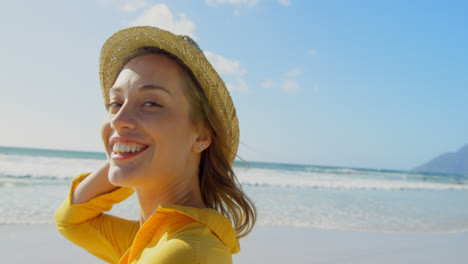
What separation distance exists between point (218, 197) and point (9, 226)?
5.09 meters

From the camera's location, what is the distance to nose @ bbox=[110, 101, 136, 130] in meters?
1.55

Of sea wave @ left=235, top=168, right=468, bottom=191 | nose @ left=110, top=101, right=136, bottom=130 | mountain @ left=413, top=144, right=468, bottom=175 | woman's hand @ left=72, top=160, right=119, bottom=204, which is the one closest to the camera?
nose @ left=110, top=101, right=136, bottom=130

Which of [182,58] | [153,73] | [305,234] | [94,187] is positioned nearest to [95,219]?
[94,187]

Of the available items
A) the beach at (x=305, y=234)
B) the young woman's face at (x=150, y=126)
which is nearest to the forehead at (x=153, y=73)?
the young woman's face at (x=150, y=126)

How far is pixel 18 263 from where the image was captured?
413cm

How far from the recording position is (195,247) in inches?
49.1

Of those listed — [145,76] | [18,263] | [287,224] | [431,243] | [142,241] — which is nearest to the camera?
[142,241]

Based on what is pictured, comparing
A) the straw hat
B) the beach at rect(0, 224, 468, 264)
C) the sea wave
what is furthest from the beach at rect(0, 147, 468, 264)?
the sea wave

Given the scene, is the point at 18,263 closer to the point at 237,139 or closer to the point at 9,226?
the point at 9,226

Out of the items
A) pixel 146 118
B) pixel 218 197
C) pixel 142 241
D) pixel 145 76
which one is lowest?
pixel 142 241

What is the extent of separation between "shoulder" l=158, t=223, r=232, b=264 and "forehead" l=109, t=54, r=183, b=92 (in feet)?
2.23

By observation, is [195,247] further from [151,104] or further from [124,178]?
[151,104]

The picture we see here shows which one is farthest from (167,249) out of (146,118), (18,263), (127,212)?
(127,212)

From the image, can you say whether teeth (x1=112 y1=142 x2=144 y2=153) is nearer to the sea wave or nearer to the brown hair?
the brown hair
